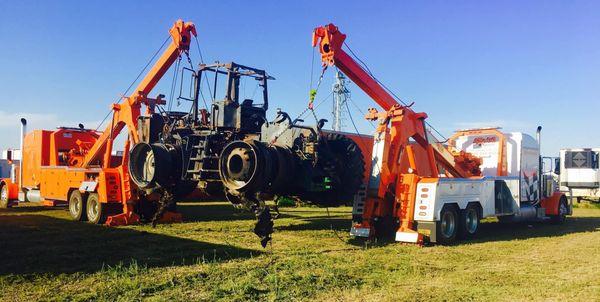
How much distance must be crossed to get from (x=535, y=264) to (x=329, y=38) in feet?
20.2

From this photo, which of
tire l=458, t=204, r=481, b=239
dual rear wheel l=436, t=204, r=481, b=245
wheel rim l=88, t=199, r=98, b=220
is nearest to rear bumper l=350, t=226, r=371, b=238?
dual rear wheel l=436, t=204, r=481, b=245

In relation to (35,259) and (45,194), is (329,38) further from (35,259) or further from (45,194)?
(45,194)

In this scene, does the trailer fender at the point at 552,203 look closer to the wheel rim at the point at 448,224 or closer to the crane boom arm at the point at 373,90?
the crane boom arm at the point at 373,90

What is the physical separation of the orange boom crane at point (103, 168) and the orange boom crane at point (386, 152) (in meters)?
5.52

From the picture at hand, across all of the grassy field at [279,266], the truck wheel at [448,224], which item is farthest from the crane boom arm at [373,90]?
the grassy field at [279,266]

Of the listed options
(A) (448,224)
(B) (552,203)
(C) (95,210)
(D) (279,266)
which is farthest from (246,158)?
(B) (552,203)

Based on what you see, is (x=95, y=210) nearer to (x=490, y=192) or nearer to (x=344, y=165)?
(x=344, y=165)

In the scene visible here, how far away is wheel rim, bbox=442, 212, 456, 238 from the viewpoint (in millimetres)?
12352

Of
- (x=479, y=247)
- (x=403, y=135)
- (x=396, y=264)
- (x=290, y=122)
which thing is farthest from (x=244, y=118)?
(x=479, y=247)

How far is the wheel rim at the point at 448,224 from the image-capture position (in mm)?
12352

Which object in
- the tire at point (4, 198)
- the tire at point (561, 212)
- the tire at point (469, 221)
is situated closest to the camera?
the tire at point (469, 221)

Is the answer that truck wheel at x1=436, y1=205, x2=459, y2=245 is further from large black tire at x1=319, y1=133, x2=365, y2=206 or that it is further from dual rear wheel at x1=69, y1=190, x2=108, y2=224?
dual rear wheel at x1=69, y1=190, x2=108, y2=224

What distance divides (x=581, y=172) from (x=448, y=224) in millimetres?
18851

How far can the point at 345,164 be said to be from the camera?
11.4 metres
